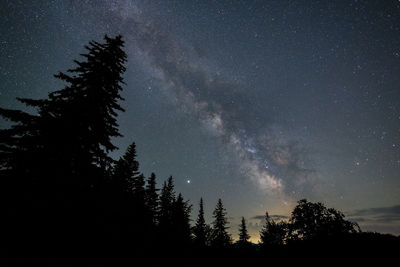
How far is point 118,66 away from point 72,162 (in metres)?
6.32

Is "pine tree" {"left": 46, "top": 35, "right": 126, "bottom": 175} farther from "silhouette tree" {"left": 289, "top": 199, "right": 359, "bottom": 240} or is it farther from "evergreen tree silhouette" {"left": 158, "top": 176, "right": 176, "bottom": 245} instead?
"silhouette tree" {"left": 289, "top": 199, "right": 359, "bottom": 240}

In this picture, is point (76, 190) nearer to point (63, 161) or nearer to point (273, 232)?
point (63, 161)

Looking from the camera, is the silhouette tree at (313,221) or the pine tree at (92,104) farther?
the silhouette tree at (313,221)

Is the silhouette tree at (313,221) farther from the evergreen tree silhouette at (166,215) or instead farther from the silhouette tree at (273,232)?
the evergreen tree silhouette at (166,215)

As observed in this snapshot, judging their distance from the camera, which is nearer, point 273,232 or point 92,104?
point 92,104

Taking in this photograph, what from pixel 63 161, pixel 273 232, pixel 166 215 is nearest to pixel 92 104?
pixel 63 161

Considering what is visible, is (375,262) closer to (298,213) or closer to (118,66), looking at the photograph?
(118,66)

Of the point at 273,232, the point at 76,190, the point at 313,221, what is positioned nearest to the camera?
the point at 76,190

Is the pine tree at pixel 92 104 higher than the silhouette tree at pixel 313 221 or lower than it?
higher

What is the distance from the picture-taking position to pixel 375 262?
23.8ft

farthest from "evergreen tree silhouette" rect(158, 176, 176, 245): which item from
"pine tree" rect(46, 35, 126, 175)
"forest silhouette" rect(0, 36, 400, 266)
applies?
"pine tree" rect(46, 35, 126, 175)

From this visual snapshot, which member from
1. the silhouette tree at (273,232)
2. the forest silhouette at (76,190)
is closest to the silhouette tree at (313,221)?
the silhouette tree at (273,232)

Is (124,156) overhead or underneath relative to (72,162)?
overhead

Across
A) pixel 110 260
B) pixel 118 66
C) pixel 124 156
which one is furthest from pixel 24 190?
pixel 124 156
